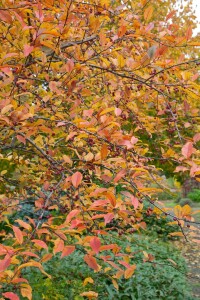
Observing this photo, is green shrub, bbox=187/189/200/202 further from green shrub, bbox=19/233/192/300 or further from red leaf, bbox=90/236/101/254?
red leaf, bbox=90/236/101/254

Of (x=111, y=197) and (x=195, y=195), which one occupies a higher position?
(x=111, y=197)

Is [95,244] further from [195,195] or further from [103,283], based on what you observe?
[195,195]

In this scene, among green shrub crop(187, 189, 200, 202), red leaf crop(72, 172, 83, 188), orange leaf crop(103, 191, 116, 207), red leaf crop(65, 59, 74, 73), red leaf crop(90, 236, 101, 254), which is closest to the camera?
red leaf crop(90, 236, 101, 254)

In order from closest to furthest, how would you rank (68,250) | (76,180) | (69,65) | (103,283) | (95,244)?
1. (95,244)
2. (68,250)
3. (76,180)
4. (69,65)
5. (103,283)

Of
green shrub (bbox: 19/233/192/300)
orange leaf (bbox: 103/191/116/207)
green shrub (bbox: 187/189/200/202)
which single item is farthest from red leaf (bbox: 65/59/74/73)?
green shrub (bbox: 187/189/200/202)

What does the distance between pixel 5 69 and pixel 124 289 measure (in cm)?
344

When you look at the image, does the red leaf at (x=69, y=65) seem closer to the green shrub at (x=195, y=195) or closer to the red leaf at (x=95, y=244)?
the red leaf at (x=95, y=244)

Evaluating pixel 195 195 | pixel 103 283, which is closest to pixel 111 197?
pixel 103 283

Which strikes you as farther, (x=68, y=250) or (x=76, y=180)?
(x=76, y=180)

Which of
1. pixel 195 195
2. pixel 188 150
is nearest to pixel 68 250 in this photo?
pixel 188 150

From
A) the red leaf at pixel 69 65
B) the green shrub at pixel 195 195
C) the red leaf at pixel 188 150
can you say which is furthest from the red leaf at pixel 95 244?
the green shrub at pixel 195 195

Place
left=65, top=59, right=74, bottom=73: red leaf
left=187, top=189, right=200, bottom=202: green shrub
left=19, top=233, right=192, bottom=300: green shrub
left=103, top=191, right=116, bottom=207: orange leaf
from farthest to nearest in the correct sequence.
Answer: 1. left=187, top=189, right=200, bottom=202: green shrub
2. left=19, top=233, right=192, bottom=300: green shrub
3. left=65, top=59, right=74, bottom=73: red leaf
4. left=103, top=191, right=116, bottom=207: orange leaf

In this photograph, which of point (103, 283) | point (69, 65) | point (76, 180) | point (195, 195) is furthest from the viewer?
point (195, 195)

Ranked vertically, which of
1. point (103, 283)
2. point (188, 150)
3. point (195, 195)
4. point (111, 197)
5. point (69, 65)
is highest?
point (69, 65)
